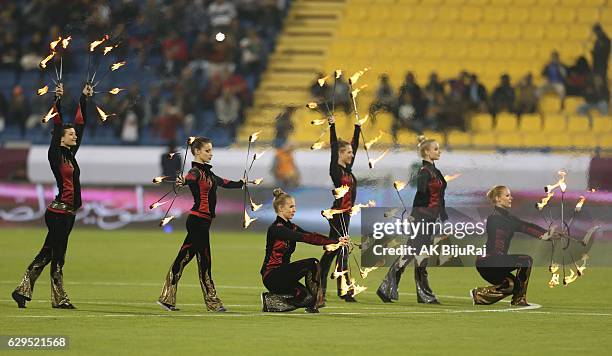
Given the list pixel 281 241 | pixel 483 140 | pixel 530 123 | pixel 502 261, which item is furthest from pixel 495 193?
pixel 530 123

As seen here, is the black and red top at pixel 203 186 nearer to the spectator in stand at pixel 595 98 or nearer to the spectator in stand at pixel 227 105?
the spectator in stand at pixel 227 105

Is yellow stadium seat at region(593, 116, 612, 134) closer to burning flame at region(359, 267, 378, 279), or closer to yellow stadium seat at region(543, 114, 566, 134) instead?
yellow stadium seat at region(543, 114, 566, 134)

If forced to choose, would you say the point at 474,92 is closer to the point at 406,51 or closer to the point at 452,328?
the point at 406,51

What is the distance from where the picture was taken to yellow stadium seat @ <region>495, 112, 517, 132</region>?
30688 mm

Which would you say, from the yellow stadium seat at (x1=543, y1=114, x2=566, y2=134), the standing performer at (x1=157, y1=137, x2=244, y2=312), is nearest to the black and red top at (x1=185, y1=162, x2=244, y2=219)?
the standing performer at (x1=157, y1=137, x2=244, y2=312)

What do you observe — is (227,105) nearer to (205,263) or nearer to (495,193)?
(495,193)

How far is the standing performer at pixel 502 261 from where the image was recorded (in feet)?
55.4

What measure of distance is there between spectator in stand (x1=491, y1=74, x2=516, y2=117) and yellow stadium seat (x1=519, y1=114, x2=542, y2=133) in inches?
14.0

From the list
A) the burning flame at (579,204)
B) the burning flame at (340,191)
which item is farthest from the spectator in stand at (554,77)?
the burning flame at (340,191)

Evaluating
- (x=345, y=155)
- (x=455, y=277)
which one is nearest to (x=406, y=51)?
(x=455, y=277)

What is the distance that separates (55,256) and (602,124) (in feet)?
54.0

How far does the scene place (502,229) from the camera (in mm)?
17000

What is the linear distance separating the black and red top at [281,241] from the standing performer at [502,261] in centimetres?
222

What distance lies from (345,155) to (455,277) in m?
4.80
